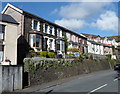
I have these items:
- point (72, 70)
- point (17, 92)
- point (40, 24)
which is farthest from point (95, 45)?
point (17, 92)

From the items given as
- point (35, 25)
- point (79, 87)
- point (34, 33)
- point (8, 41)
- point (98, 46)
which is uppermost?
point (35, 25)

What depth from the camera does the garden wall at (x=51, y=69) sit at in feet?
47.3

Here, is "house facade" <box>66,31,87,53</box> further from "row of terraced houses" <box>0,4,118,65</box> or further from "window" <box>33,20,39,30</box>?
"window" <box>33,20,39,30</box>

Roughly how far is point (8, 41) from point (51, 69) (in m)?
8.23

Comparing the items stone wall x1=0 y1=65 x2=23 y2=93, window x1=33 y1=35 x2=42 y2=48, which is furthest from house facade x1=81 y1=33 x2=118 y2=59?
stone wall x1=0 y1=65 x2=23 y2=93

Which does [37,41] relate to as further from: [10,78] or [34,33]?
[10,78]

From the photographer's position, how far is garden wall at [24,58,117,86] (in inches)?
568

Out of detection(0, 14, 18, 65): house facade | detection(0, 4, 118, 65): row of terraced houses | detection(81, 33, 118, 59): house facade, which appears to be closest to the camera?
detection(0, 14, 18, 65): house facade

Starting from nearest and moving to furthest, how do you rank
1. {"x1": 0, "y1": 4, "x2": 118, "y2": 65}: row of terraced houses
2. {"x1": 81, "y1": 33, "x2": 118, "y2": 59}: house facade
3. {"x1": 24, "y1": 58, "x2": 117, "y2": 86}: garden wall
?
{"x1": 24, "y1": 58, "x2": 117, "y2": 86}: garden wall, {"x1": 0, "y1": 4, "x2": 118, "y2": 65}: row of terraced houses, {"x1": 81, "y1": 33, "x2": 118, "y2": 59}: house facade

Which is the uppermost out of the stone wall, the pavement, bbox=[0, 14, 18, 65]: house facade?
bbox=[0, 14, 18, 65]: house facade

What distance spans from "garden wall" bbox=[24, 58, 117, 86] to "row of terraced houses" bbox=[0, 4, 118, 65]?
19.4ft

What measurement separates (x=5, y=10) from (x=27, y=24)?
5359mm

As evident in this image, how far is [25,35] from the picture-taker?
26344 mm

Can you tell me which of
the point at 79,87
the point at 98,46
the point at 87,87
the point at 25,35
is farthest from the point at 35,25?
the point at 98,46
